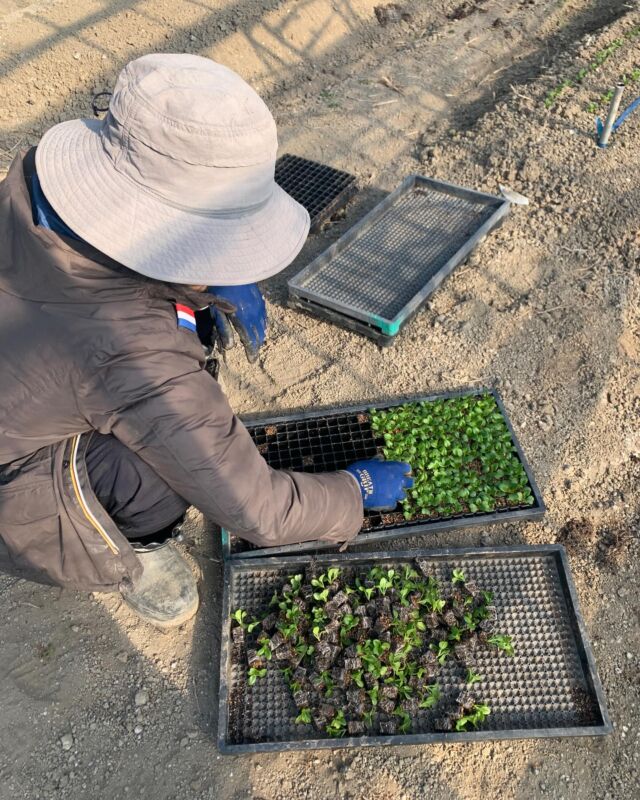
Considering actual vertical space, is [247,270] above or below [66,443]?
above

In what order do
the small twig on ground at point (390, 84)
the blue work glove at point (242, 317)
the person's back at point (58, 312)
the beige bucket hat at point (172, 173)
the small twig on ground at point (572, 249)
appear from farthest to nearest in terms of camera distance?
the small twig on ground at point (390, 84), the small twig on ground at point (572, 249), the blue work glove at point (242, 317), the person's back at point (58, 312), the beige bucket hat at point (172, 173)

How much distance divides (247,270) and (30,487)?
38.7 inches

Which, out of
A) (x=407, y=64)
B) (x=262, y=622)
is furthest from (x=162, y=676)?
(x=407, y=64)

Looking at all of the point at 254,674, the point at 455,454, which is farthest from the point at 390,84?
the point at 254,674

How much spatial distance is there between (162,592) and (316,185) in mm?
3047

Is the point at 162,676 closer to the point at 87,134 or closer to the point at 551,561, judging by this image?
the point at 551,561

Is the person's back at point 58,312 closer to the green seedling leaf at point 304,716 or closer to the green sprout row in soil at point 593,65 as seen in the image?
the green seedling leaf at point 304,716

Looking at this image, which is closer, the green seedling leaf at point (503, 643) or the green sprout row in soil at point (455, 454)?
the green seedling leaf at point (503, 643)

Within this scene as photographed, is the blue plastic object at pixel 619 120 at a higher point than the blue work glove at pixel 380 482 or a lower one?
higher

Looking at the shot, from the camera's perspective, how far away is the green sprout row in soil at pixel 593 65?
4.84 meters

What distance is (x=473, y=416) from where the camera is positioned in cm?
303

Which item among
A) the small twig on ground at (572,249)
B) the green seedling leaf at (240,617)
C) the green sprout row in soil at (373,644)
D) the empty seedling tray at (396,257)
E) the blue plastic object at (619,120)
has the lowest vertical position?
the green seedling leaf at (240,617)

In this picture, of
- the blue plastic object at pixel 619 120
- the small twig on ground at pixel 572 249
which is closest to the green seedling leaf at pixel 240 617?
the small twig on ground at pixel 572 249

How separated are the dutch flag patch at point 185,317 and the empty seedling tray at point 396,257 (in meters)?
1.62
